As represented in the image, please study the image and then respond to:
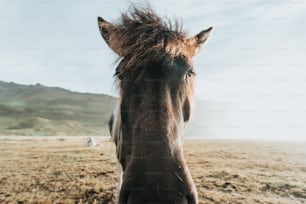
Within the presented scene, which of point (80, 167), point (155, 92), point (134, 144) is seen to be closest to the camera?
point (134, 144)

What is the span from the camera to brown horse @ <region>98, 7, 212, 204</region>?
240cm

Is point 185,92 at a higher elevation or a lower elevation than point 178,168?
higher

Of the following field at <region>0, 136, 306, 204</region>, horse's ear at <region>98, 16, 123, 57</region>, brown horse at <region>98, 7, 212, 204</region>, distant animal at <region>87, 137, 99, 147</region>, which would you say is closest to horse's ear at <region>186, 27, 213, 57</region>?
brown horse at <region>98, 7, 212, 204</region>

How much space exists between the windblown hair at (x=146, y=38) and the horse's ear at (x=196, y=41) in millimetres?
169

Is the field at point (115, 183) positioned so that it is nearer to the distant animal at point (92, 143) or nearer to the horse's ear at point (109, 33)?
the horse's ear at point (109, 33)

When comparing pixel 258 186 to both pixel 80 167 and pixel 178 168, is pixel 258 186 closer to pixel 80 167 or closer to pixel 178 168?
pixel 80 167

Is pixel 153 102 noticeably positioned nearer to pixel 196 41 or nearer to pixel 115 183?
pixel 196 41

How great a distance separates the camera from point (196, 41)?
14.4ft

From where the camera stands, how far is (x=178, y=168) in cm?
252

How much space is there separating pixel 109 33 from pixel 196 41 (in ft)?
4.49

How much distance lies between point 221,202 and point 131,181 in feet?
26.7

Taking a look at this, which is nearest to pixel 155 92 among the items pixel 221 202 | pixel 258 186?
pixel 221 202

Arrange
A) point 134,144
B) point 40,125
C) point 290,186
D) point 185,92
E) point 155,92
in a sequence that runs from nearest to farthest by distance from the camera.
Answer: point 134,144, point 155,92, point 185,92, point 290,186, point 40,125

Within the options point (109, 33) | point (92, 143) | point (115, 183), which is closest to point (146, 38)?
point (109, 33)
